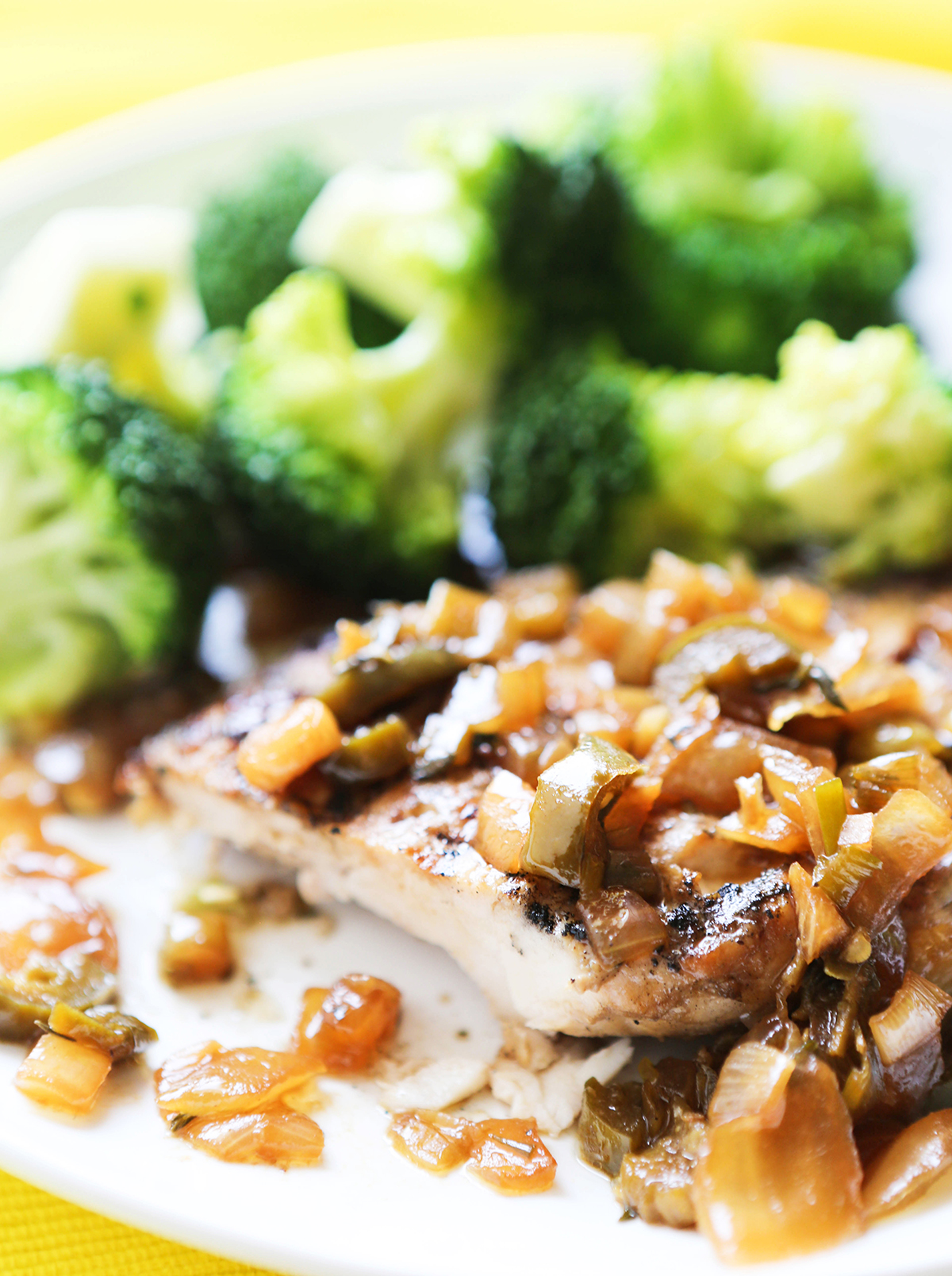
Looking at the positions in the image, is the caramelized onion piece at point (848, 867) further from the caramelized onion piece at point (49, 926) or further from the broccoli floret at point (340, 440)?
the broccoli floret at point (340, 440)

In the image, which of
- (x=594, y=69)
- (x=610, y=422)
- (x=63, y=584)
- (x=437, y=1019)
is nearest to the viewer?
(x=437, y=1019)

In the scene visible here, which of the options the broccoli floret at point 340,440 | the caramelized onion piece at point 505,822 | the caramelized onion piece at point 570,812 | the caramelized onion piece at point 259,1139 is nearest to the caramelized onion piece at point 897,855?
the caramelized onion piece at point 570,812

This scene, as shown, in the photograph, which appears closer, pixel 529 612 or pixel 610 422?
pixel 529 612

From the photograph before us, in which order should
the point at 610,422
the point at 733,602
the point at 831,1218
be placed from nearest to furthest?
1. the point at 831,1218
2. the point at 733,602
3. the point at 610,422

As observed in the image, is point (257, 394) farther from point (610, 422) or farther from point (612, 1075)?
point (612, 1075)

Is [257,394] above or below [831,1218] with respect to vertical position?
above

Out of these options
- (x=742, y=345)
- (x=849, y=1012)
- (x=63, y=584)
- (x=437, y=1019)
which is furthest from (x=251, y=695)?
(x=742, y=345)

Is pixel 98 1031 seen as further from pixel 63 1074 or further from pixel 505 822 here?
pixel 505 822
